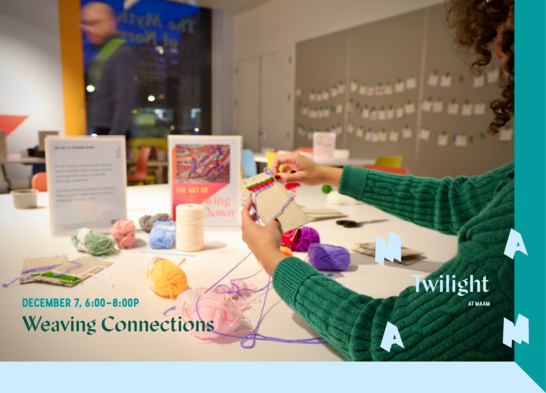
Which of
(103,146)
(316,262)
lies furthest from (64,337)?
(103,146)

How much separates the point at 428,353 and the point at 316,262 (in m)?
0.42

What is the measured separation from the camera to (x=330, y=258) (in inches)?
34.3

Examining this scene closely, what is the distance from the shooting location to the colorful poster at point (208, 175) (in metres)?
1.20

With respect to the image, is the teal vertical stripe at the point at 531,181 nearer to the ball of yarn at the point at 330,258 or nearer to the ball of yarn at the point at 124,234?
the ball of yarn at the point at 330,258

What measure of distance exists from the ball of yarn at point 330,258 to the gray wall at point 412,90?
8.95ft

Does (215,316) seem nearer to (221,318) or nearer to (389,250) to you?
(221,318)

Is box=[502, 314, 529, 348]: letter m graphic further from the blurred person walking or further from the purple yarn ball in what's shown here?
the blurred person walking

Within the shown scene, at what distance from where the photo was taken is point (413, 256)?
1.00m

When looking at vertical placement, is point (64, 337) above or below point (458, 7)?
below

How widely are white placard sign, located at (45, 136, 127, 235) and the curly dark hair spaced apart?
2.92 ft

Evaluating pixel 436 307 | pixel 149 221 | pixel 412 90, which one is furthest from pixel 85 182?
pixel 412 90

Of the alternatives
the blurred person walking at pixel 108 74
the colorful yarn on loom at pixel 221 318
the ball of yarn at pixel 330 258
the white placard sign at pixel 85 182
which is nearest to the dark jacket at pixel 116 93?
the blurred person walking at pixel 108 74

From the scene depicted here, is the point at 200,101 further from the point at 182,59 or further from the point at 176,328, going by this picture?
the point at 176,328

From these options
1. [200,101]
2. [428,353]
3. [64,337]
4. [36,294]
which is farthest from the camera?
[200,101]
